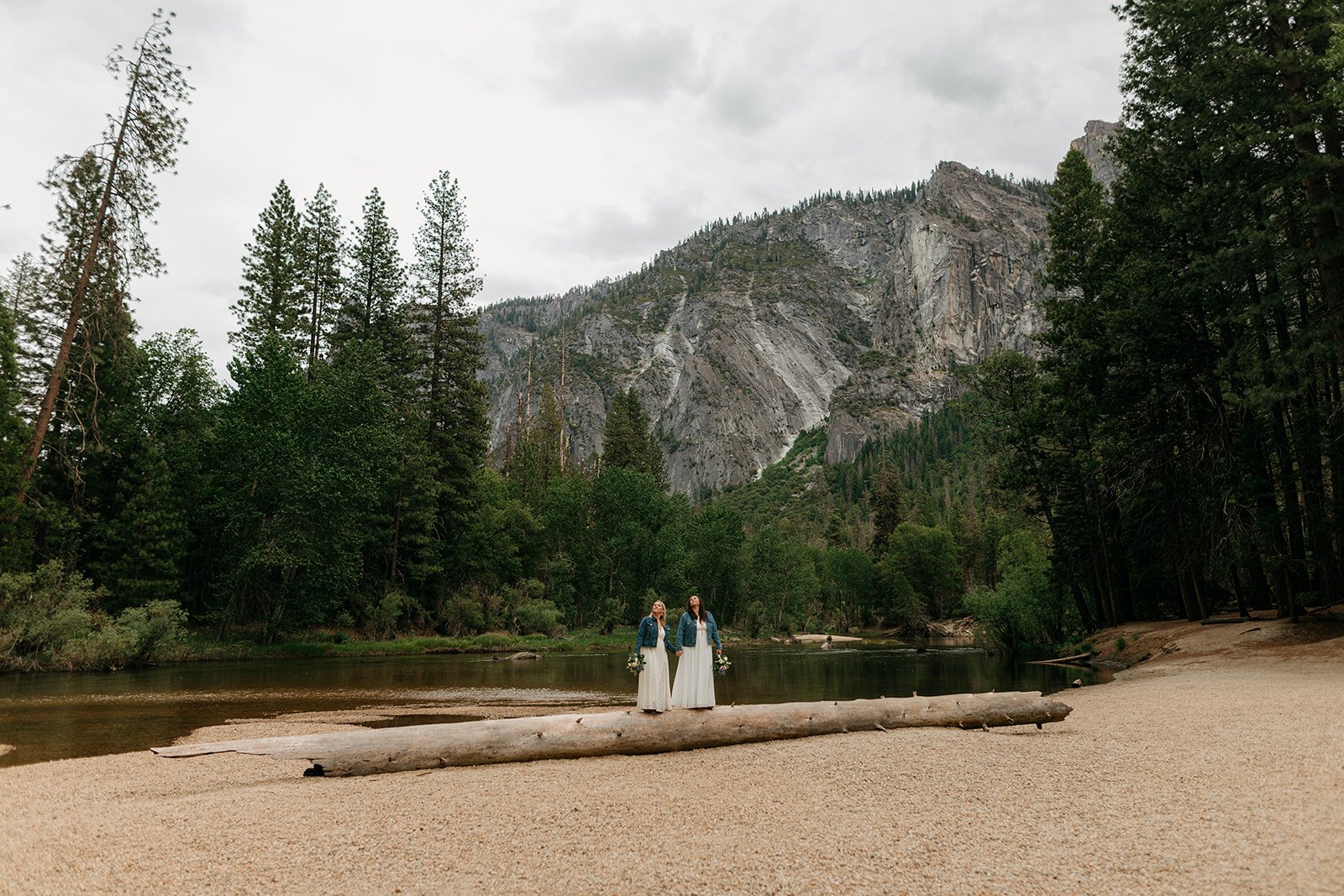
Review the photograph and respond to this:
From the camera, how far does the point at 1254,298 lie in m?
18.6

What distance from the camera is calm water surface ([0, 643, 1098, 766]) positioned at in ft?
40.7

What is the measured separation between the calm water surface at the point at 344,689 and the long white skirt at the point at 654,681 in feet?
18.6

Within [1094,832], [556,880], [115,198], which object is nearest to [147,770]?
[556,880]

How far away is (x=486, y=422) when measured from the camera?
150 ft

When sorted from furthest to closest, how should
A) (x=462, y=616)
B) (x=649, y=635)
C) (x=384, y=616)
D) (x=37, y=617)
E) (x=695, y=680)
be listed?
(x=462, y=616) → (x=384, y=616) → (x=37, y=617) → (x=695, y=680) → (x=649, y=635)

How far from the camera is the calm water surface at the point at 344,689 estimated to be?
12414 mm

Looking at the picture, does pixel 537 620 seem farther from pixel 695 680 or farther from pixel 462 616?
pixel 695 680

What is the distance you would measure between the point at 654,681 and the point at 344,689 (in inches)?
525

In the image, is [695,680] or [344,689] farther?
[344,689]

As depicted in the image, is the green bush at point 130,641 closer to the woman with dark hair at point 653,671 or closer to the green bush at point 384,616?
the green bush at point 384,616

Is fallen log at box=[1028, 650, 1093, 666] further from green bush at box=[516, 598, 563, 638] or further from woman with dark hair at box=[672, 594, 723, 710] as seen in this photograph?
green bush at box=[516, 598, 563, 638]

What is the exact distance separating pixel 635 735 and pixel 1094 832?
592 cm

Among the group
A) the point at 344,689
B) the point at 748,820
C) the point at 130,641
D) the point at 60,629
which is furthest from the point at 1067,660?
the point at 60,629

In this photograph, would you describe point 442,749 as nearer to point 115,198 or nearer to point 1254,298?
point 1254,298
